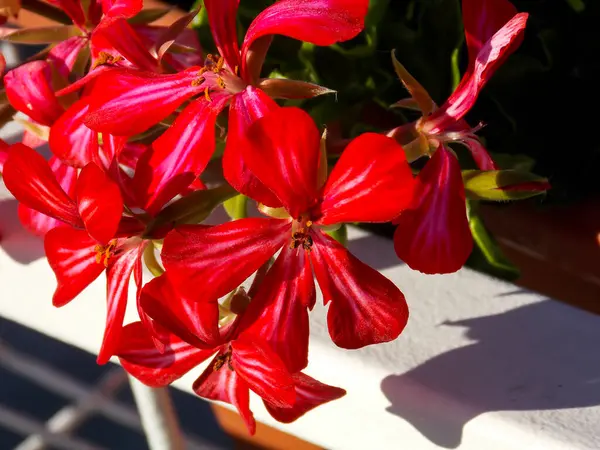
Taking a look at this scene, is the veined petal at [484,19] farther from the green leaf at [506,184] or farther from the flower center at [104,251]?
the flower center at [104,251]

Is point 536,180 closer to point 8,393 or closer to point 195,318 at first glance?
point 195,318

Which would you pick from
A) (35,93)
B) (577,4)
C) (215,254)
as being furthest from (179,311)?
(577,4)

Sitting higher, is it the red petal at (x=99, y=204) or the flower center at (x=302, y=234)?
the red petal at (x=99, y=204)

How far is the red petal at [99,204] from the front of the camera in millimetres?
248

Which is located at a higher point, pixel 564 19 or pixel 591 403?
pixel 564 19

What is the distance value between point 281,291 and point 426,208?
2.3 inches

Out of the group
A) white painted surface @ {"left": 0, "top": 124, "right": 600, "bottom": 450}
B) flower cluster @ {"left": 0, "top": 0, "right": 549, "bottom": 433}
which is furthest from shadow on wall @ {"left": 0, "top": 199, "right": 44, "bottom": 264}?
flower cluster @ {"left": 0, "top": 0, "right": 549, "bottom": 433}

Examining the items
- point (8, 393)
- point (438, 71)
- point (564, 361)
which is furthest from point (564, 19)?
point (8, 393)

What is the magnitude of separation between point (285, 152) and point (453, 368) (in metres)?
0.16

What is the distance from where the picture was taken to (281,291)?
0.27m

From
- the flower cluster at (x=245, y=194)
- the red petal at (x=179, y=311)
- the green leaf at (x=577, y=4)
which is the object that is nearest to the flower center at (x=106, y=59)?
the flower cluster at (x=245, y=194)

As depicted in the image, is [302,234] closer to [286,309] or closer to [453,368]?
[286,309]

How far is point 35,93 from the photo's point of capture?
0.32 m

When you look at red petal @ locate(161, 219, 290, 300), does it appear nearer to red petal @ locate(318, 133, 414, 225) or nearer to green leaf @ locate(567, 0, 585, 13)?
red petal @ locate(318, 133, 414, 225)
